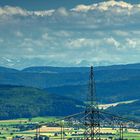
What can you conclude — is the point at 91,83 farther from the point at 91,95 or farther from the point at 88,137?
the point at 88,137

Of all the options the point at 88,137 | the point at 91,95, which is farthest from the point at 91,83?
the point at 88,137

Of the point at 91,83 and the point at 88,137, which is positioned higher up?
the point at 91,83
